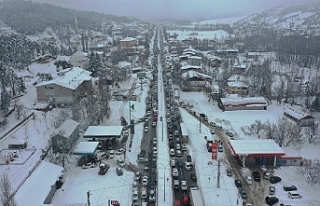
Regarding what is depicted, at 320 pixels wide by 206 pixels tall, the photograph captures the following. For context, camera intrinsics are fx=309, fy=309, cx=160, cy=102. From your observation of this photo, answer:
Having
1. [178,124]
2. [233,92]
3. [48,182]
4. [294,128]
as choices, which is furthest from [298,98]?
[48,182]

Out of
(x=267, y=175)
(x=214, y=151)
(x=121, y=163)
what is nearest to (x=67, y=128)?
(x=121, y=163)

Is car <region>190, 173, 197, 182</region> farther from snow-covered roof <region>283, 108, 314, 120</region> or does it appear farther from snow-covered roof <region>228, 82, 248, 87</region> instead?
snow-covered roof <region>228, 82, 248, 87</region>

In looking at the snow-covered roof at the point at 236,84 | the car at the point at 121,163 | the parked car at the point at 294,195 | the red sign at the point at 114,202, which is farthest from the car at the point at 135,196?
the snow-covered roof at the point at 236,84

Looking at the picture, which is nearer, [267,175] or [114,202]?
[114,202]

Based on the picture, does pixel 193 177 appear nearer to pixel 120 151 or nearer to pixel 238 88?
pixel 120 151

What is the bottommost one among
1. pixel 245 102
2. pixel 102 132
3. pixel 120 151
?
pixel 120 151
